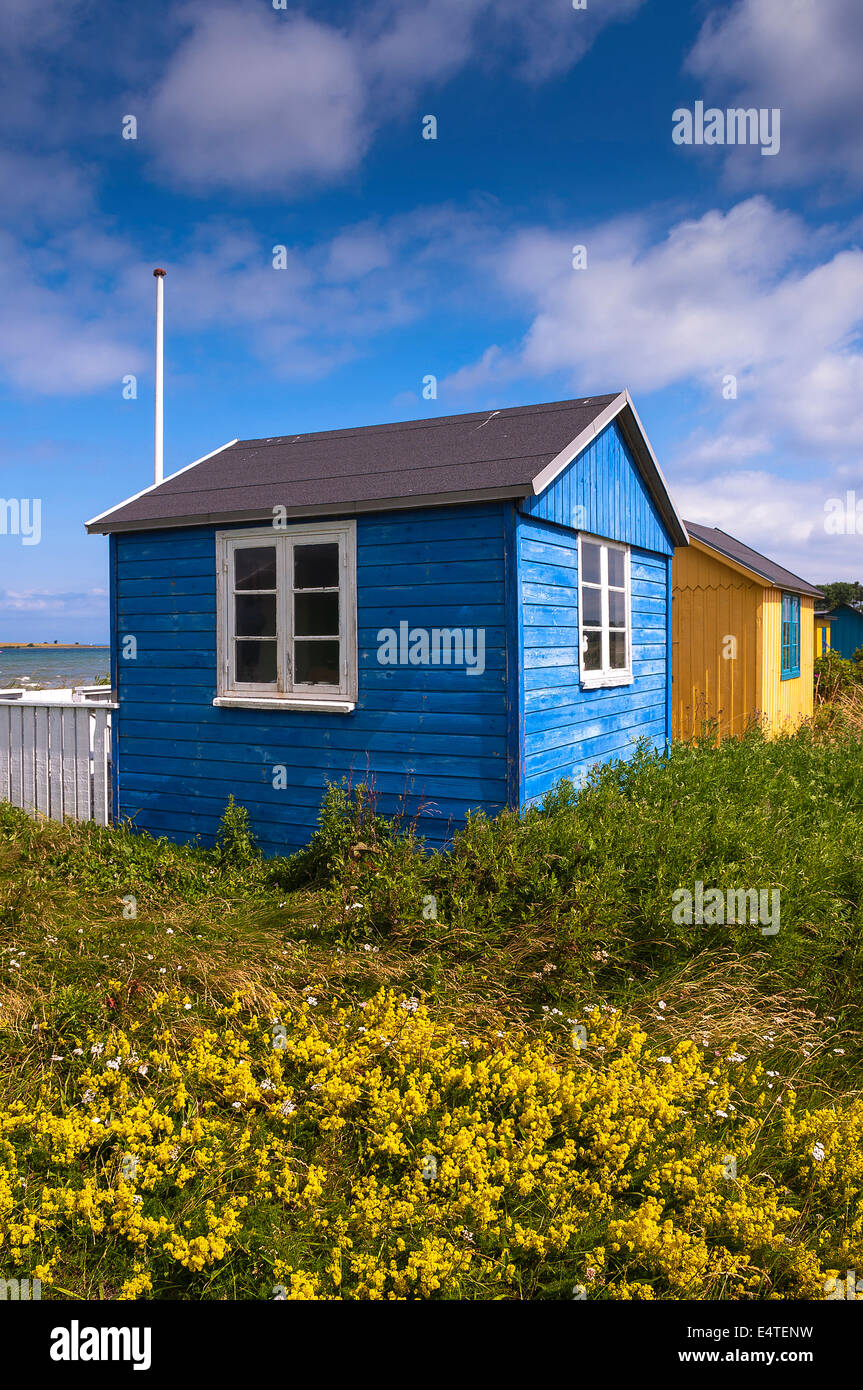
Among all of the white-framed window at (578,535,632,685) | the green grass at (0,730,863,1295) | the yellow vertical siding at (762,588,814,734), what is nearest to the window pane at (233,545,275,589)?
the green grass at (0,730,863,1295)

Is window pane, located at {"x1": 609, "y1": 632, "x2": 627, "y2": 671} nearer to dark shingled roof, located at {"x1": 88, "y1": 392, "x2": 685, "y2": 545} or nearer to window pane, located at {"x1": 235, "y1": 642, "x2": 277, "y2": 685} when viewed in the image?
dark shingled roof, located at {"x1": 88, "y1": 392, "x2": 685, "y2": 545}

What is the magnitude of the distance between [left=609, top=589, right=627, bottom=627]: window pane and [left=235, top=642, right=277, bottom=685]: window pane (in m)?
3.94

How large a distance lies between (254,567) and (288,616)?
0.67 metres

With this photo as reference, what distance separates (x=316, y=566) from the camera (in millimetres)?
8180

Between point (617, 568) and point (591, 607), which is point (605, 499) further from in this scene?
point (591, 607)

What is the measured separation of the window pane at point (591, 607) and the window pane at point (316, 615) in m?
2.61

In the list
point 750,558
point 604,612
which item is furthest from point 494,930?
point 750,558

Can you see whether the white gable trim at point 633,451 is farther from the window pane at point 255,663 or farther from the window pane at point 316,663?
the window pane at point 255,663

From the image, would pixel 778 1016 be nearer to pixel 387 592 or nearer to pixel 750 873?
pixel 750 873

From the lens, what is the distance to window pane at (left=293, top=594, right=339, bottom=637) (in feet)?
26.6

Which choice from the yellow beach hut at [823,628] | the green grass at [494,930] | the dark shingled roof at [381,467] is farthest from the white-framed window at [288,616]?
the yellow beach hut at [823,628]

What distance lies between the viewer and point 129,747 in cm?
936
